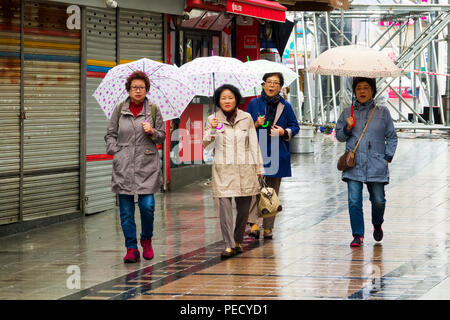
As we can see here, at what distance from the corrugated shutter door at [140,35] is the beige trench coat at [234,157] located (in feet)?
14.8

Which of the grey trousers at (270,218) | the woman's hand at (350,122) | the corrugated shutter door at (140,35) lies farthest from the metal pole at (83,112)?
the woman's hand at (350,122)

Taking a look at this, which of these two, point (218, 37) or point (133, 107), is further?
point (218, 37)

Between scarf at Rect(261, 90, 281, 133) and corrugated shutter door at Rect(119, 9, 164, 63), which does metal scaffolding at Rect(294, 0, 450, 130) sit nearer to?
corrugated shutter door at Rect(119, 9, 164, 63)

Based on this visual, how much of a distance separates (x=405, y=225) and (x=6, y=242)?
445 centimetres

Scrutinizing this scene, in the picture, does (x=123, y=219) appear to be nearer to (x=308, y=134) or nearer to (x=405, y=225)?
(x=405, y=225)

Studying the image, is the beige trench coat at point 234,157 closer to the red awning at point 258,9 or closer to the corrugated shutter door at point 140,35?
the corrugated shutter door at point 140,35

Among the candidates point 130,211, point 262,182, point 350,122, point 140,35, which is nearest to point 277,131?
point 262,182

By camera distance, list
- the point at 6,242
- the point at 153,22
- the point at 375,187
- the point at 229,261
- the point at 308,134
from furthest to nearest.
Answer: the point at 308,134, the point at 153,22, the point at 6,242, the point at 375,187, the point at 229,261

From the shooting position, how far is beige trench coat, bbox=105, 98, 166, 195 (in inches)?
344

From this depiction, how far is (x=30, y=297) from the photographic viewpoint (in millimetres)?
7320

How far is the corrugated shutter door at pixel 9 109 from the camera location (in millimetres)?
10617

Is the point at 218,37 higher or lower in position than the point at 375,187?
higher

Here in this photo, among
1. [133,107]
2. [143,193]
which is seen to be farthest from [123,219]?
[133,107]

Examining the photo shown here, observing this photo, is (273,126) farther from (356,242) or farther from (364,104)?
(356,242)
